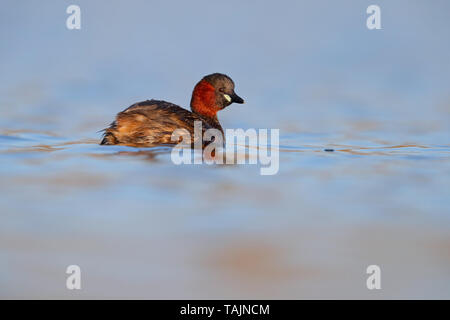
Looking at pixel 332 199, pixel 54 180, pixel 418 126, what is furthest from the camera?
pixel 418 126

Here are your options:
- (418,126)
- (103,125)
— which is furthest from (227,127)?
(418,126)

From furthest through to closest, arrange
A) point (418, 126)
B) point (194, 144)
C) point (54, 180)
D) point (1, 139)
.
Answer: point (418, 126), point (1, 139), point (194, 144), point (54, 180)

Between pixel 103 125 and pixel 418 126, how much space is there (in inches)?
165

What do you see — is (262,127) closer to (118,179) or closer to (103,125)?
(103,125)

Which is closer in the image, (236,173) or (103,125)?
(236,173)

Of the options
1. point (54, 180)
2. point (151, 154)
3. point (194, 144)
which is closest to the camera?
point (54, 180)

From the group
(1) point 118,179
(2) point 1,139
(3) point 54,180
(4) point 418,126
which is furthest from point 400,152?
(2) point 1,139

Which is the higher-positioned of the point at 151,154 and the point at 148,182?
the point at 151,154

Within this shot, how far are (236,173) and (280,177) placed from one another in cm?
39

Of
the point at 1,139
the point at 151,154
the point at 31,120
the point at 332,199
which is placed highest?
the point at 31,120

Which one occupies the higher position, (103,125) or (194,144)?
(103,125)

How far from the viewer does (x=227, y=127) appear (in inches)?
371

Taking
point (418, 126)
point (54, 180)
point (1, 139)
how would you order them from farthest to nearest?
1. point (418, 126)
2. point (1, 139)
3. point (54, 180)

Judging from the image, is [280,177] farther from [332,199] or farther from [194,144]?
[194,144]
